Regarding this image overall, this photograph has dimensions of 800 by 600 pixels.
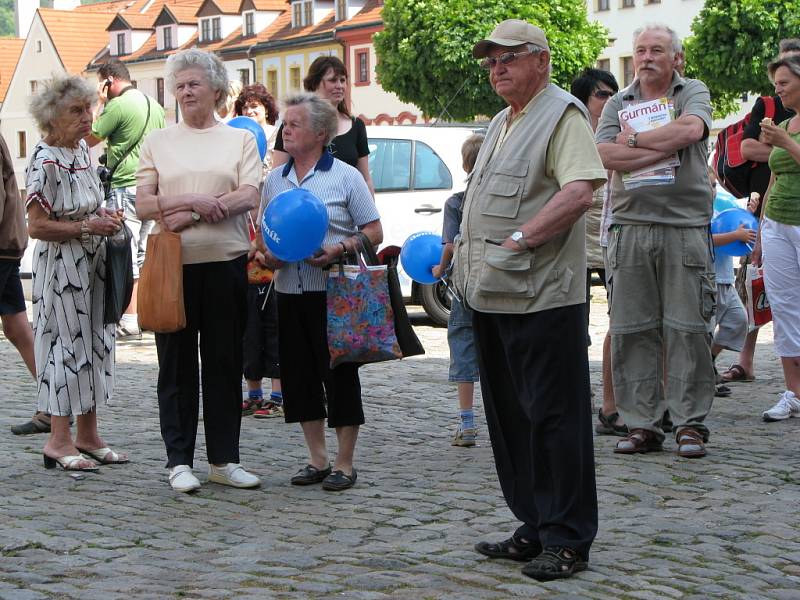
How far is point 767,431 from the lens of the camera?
8312 millimetres

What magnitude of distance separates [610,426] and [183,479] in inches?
102

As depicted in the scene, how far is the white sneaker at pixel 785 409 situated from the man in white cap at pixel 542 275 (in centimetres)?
363

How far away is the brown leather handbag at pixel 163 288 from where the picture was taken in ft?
21.9

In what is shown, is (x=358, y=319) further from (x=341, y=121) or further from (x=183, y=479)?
(x=341, y=121)

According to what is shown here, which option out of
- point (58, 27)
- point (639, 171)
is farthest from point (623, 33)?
point (639, 171)

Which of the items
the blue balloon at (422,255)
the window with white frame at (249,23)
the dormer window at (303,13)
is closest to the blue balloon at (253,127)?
the blue balloon at (422,255)

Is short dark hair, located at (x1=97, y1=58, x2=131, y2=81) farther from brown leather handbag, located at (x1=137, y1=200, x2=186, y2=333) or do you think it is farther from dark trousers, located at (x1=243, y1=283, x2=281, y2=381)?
brown leather handbag, located at (x1=137, y1=200, x2=186, y2=333)

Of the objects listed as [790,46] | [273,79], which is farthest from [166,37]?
[790,46]

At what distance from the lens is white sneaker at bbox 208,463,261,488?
273 inches

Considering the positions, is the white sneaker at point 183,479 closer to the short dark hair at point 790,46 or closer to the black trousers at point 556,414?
the black trousers at point 556,414

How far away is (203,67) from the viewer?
6941mm

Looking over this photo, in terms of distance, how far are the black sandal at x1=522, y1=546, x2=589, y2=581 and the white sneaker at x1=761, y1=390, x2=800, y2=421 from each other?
3.74m

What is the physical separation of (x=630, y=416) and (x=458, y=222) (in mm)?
1420

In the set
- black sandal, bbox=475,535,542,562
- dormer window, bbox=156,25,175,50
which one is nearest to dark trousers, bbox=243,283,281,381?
black sandal, bbox=475,535,542,562
